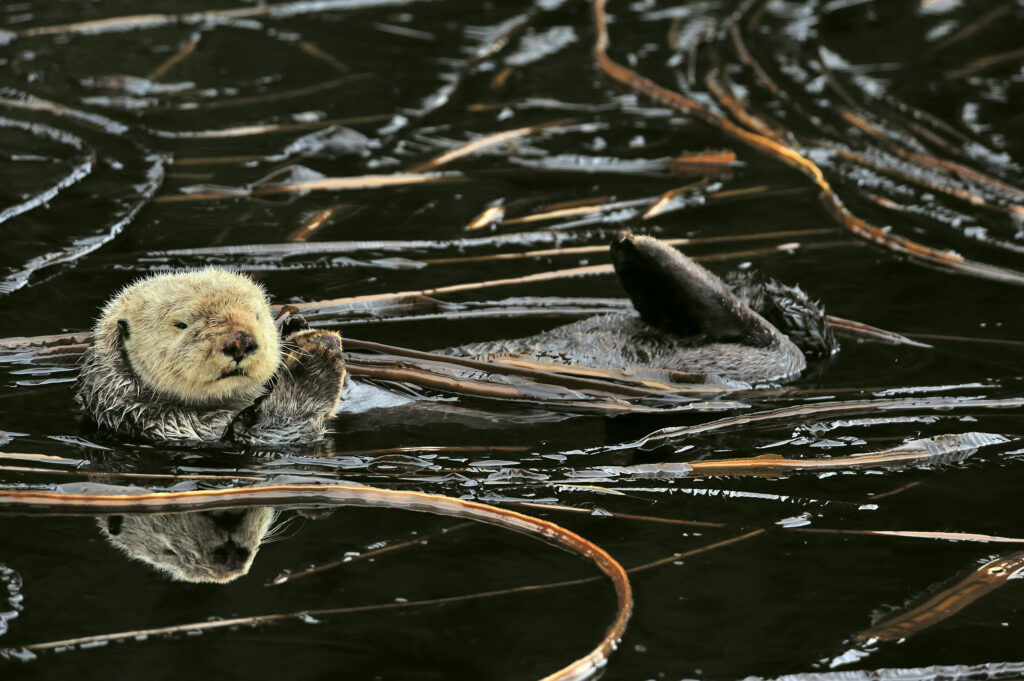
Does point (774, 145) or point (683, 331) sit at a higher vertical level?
point (774, 145)

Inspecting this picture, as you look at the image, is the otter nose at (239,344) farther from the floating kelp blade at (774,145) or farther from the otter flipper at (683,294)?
the floating kelp blade at (774,145)

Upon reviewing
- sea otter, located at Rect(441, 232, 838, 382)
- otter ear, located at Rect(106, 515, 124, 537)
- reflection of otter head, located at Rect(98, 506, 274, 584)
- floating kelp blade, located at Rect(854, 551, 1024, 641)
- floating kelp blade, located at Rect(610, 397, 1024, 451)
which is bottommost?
otter ear, located at Rect(106, 515, 124, 537)

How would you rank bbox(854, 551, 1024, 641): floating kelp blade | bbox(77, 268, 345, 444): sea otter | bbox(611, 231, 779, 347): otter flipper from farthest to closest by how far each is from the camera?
bbox(611, 231, 779, 347): otter flipper, bbox(77, 268, 345, 444): sea otter, bbox(854, 551, 1024, 641): floating kelp blade

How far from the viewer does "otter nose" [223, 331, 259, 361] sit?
3625 millimetres

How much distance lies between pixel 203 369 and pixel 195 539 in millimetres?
658

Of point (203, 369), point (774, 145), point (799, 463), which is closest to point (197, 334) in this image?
point (203, 369)

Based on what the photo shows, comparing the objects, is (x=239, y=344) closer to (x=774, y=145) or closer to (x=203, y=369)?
(x=203, y=369)

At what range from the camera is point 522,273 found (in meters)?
5.44

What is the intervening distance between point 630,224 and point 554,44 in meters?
3.75

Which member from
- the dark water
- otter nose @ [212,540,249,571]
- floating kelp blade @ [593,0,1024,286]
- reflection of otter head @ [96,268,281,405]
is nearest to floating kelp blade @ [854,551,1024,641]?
the dark water

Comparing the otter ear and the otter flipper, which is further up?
the otter flipper

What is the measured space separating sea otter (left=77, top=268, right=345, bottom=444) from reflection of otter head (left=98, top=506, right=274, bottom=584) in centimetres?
50

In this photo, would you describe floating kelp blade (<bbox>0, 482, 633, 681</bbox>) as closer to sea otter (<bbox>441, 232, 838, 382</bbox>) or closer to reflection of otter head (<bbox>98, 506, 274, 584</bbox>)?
reflection of otter head (<bbox>98, 506, 274, 584</bbox>)

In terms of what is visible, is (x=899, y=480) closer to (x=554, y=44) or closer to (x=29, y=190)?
(x=29, y=190)
